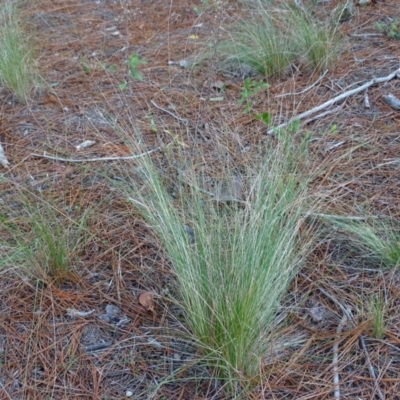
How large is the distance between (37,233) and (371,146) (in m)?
1.36

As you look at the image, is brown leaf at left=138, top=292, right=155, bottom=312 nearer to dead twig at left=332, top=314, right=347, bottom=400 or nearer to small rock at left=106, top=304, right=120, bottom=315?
small rock at left=106, top=304, right=120, bottom=315

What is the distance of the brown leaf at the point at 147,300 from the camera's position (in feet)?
5.44

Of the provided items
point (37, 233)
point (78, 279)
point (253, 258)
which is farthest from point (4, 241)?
point (253, 258)

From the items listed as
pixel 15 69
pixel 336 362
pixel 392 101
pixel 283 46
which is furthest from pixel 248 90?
pixel 336 362

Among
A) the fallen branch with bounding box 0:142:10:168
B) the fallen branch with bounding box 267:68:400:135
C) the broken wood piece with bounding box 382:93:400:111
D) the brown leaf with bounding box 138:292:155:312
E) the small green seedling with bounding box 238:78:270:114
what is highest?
the fallen branch with bounding box 0:142:10:168

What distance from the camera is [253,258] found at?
58.9 inches

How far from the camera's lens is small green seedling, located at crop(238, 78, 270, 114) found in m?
2.65

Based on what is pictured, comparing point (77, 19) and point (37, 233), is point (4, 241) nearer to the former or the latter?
point (37, 233)

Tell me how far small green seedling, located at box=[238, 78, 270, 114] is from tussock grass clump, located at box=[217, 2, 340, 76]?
0.16 m

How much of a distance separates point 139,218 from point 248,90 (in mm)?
1097

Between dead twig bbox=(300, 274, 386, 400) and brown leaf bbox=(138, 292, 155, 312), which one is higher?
brown leaf bbox=(138, 292, 155, 312)

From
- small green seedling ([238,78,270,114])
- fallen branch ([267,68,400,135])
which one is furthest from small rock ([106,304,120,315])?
small green seedling ([238,78,270,114])

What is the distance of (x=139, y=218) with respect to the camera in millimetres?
1996

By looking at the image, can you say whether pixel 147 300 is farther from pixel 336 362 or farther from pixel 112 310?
pixel 336 362
